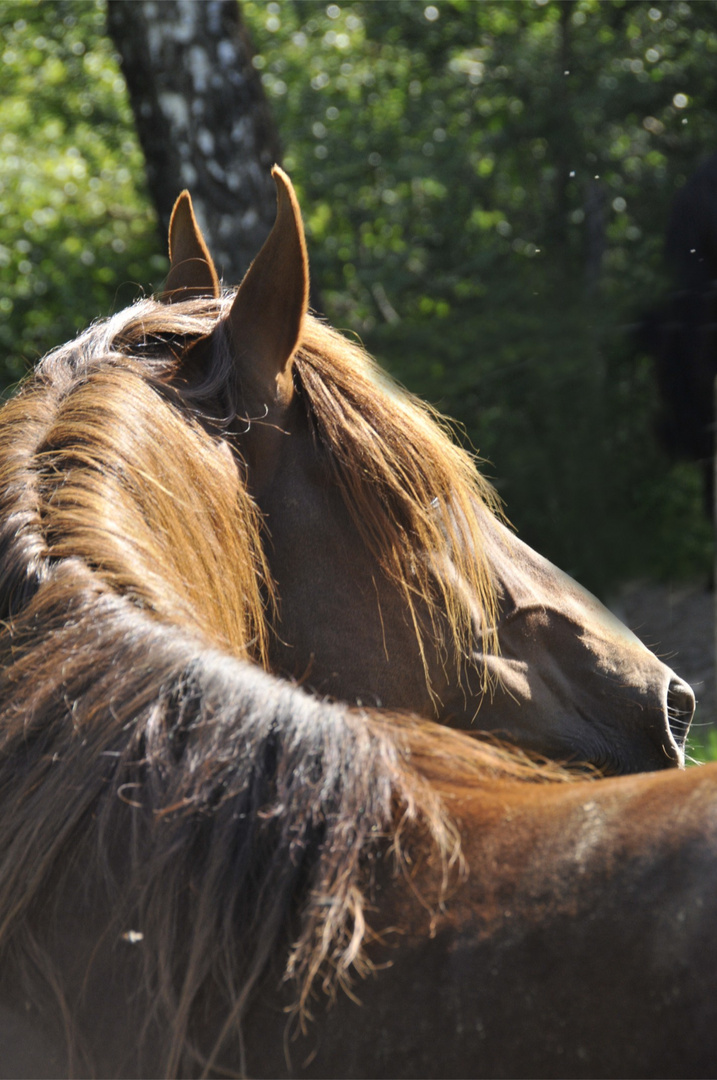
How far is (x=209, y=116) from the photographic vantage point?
3.12 metres

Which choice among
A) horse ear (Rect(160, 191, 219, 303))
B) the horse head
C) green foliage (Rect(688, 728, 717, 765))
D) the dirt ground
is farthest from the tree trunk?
the dirt ground

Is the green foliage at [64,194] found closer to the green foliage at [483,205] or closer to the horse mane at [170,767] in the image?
the green foliage at [483,205]

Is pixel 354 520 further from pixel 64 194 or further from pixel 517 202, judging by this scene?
pixel 64 194

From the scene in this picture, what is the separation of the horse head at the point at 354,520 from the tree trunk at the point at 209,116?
72.8 inches

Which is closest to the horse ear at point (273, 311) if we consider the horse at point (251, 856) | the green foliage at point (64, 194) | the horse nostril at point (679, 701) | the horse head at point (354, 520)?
the horse head at point (354, 520)

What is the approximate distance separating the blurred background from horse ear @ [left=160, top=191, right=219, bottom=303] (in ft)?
10.8

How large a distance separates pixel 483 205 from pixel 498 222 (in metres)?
0.15

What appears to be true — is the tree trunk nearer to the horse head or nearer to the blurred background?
the horse head

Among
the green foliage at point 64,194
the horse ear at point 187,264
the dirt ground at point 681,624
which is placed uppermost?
the horse ear at point 187,264

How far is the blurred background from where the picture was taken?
5160mm

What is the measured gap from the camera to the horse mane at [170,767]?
2.45 feet

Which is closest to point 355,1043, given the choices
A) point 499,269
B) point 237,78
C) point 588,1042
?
point 588,1042

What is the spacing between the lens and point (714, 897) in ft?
2.22

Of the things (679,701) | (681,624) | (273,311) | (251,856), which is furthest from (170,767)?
(681,624)
